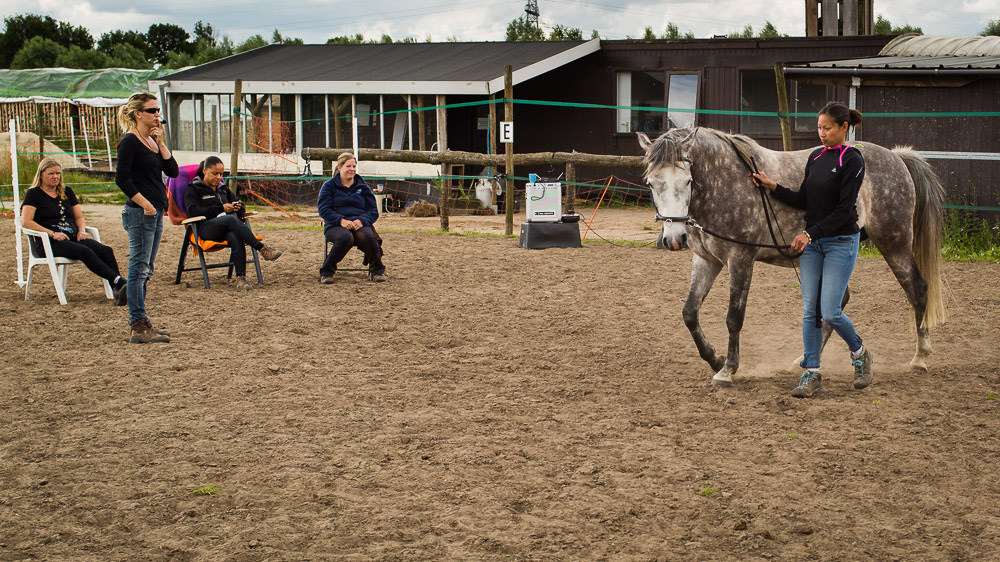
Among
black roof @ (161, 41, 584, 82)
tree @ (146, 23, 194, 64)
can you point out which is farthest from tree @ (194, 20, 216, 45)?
black roof @ (161, 41, 584, 82)

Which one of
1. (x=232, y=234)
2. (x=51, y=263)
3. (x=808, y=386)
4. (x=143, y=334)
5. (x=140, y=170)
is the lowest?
(x=808, y=386)

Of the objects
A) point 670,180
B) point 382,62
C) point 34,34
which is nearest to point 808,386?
point 670,180

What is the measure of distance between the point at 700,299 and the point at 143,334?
3941 millimetres

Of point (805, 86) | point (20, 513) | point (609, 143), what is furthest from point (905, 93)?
point (20, 513)

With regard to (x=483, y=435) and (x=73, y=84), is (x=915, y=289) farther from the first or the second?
(x=73, y=84)

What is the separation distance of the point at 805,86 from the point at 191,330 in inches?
547

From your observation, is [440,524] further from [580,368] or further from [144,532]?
[580,368]

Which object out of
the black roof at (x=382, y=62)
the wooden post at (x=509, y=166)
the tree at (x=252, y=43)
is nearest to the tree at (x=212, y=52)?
the tree at (x=252, y=43)

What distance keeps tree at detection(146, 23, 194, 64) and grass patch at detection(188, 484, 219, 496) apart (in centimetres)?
6516

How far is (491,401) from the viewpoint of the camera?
522 cm

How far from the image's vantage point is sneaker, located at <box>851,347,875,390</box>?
17.3ft

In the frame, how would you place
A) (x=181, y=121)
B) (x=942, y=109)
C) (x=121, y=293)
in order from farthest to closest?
1. (x=181, y=121)
2. (x=942, y=109)
3. (x=121, y=293)

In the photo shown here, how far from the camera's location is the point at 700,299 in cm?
559

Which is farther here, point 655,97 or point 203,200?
point 655,97
